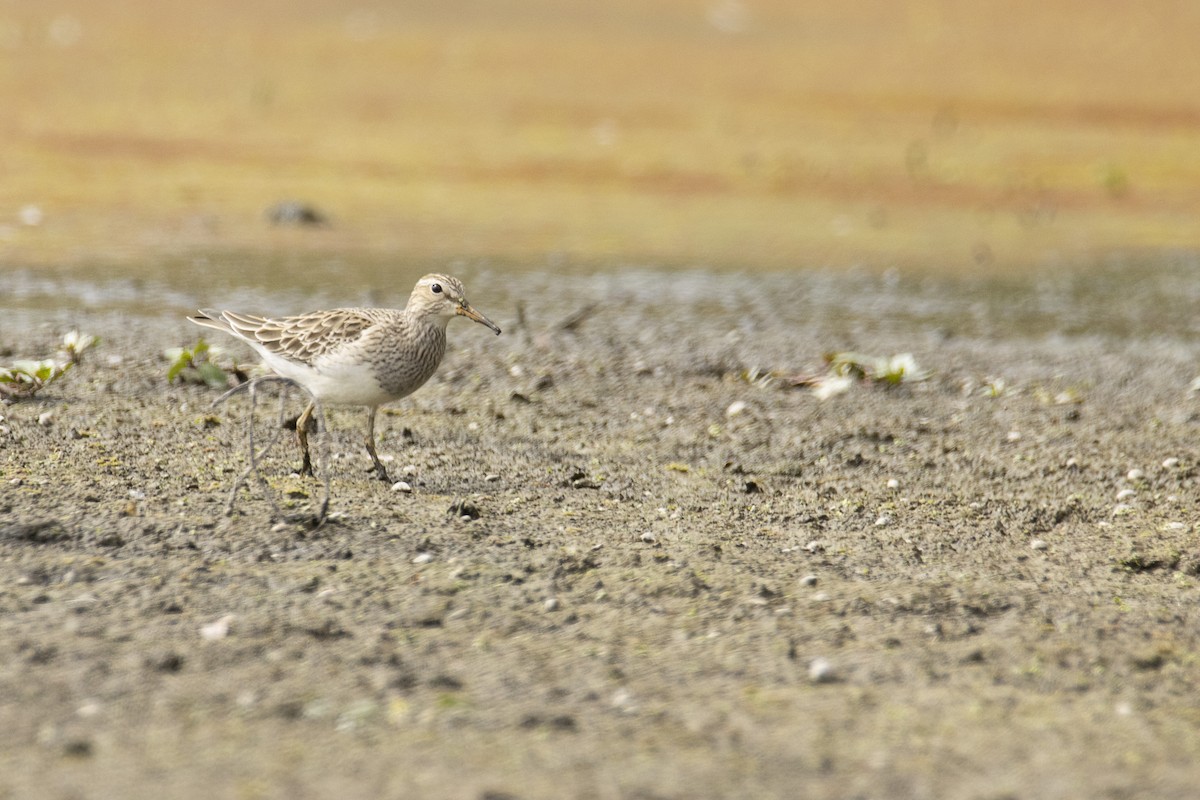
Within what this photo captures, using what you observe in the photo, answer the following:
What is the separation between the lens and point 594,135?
17766 millimetres

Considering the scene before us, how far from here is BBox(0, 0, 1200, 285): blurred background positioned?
43.6ft

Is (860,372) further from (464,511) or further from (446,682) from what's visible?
(446,682)

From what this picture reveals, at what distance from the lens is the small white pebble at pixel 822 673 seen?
14.7ft

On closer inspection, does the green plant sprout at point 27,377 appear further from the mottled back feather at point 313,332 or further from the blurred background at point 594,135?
the blurred background at point 594,135

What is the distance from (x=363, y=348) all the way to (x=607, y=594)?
1.55 m

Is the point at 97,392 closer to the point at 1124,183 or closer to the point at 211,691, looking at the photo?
the point at 211,691

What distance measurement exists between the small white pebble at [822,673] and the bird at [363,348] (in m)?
2.26

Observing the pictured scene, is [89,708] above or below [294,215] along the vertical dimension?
below

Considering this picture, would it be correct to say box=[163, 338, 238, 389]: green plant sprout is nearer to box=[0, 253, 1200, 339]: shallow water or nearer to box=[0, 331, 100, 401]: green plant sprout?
box=[0, 331, 100, 401]: green plant sprout

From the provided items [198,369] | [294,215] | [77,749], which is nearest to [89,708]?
[77,749]

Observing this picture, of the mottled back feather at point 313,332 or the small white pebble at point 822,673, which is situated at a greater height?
the mottled back feather at point 313,332

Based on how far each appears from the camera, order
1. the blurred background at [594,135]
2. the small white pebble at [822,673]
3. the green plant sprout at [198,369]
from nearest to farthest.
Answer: the small white pebble at [822,673] < the green plant sprout at [198,369] < the blurred background at [594,135]

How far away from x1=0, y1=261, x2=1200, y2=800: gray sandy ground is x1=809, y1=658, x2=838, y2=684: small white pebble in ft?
0.04

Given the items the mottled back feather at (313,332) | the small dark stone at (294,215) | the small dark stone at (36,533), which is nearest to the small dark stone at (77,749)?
the small dark stone at (36,533)
